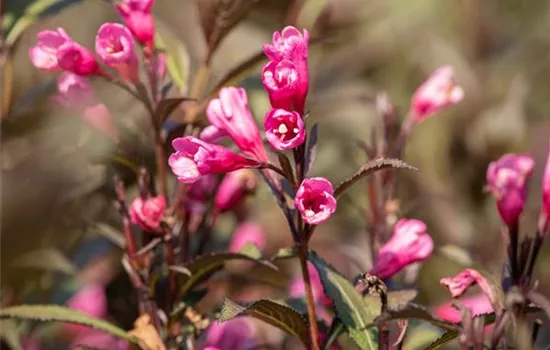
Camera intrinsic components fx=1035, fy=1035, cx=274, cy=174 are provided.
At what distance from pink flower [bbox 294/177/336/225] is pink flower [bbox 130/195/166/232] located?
259 millimetres

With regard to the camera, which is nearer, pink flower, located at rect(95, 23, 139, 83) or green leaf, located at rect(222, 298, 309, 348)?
green leaf, located at rect(222, 298, 309, 348)

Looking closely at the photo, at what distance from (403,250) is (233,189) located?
14.0 inches

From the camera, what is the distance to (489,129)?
8.16 feet

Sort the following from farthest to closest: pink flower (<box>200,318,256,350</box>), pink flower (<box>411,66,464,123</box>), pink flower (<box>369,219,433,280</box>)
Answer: pink flower (<box>411,66,464,123</box>) < pink flower (<box>200,318,256,350</box>) < pink flower (<box>369,219,433,280</box>)

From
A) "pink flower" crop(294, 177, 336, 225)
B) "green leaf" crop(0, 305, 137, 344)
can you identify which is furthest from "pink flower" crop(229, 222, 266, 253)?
"pink flower" crop(294, 177, 336, 225)

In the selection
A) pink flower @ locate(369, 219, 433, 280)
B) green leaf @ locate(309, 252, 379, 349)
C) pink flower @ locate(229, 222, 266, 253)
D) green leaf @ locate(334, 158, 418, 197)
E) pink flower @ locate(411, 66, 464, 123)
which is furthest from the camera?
pink flower @ locate(229, 222, 266, 253)

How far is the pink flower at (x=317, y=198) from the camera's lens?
1.06m

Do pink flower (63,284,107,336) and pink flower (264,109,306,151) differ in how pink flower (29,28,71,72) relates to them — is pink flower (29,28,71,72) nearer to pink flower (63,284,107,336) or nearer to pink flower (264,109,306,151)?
pink flower (264,109,306,151)

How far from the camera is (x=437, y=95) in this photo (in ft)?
5.19

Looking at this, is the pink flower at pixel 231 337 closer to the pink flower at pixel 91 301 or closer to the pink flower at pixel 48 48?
the pink flower at pixel 91 301

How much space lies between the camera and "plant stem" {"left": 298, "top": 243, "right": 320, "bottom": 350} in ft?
3.67

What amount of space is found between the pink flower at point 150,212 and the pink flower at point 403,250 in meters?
0.27

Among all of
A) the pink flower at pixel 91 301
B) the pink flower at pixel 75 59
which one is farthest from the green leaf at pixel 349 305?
the pink flower at pixel 91 301

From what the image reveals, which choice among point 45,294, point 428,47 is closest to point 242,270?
point 45,294
